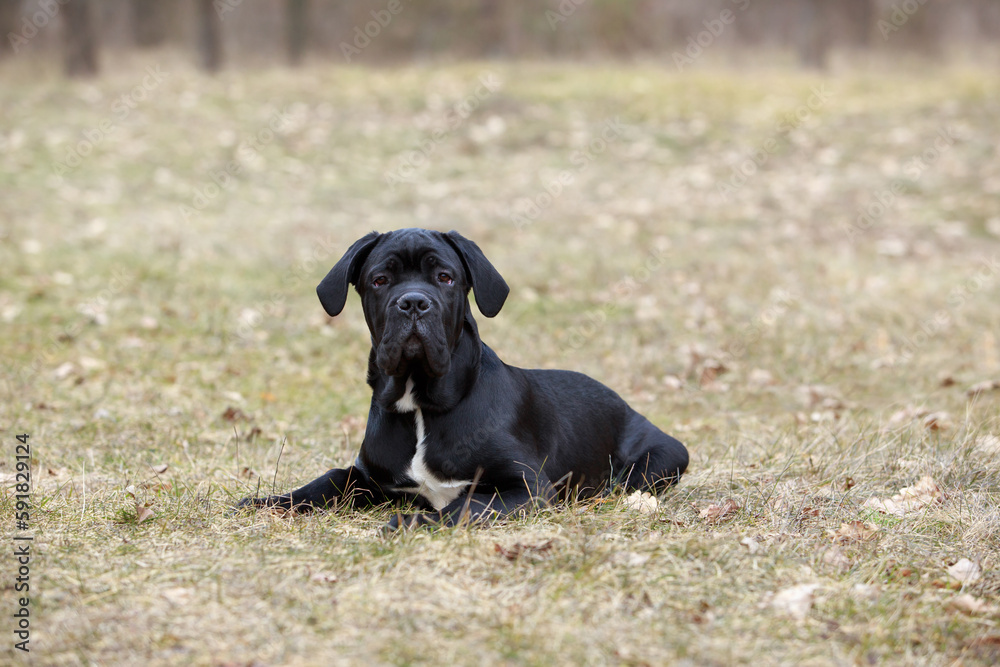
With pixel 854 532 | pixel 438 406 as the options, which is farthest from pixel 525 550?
pixel 854 532

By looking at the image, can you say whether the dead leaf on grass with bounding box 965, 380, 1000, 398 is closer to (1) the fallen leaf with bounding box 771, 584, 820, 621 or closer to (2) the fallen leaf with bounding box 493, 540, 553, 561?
(1) the fallen leaf with bounding box 771, 584, 820, 621

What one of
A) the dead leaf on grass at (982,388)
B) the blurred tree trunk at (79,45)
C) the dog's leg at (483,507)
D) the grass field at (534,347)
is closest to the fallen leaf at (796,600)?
the grass field at (534,347)

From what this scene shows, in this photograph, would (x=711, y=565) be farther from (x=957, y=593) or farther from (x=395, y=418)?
(x=395, y=418)

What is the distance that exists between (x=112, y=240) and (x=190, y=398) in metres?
4.33

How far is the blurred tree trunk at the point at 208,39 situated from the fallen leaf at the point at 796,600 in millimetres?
16624

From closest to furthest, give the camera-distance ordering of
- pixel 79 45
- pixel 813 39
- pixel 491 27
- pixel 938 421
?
pixel 938 421 < pixel 79 45 < pixel 813 39 < pixel 491 27

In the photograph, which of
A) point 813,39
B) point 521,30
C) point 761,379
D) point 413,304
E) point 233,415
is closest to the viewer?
point 413,304

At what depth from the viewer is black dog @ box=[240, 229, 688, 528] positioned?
12.0 ft

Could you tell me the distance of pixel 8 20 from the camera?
814 inches

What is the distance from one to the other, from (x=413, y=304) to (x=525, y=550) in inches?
39.4

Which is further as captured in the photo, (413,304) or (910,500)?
(910,500)

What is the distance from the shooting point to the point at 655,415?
6176 mm

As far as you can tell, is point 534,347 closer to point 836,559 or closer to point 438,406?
point 438,406

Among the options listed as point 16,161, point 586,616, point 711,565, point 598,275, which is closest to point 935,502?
point 711,565
